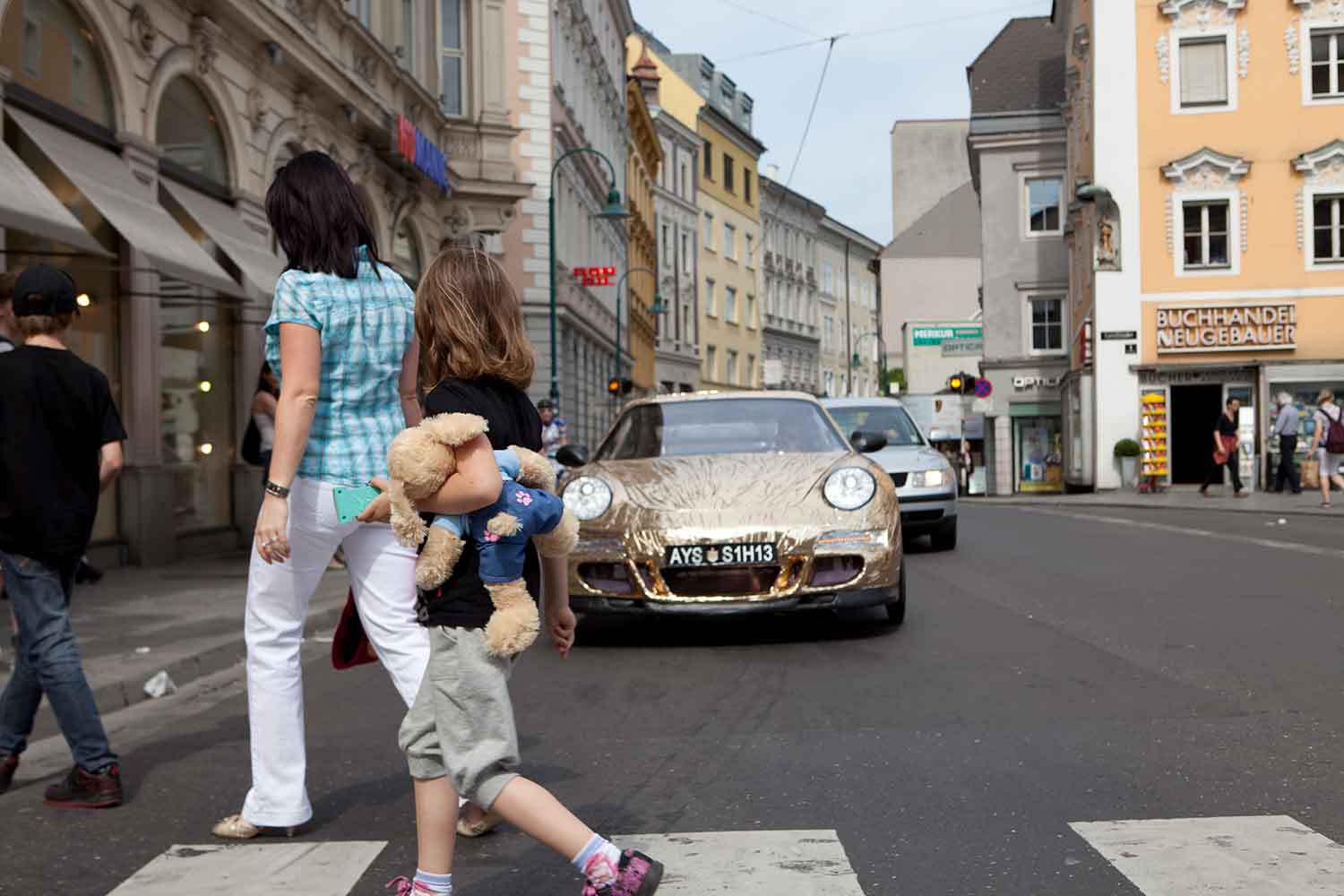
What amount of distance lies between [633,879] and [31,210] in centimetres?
844

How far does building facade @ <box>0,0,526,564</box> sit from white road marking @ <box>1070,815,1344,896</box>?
8.03 meters

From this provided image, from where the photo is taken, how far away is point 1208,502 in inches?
1039

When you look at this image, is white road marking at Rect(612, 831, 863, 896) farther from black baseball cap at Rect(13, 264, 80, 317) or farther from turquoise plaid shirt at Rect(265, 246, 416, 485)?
black baseball cap at Rect(13, 264, 80, 317)

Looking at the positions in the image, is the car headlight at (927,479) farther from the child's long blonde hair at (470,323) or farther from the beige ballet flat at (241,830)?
the child's long blonde hair at (470,323)

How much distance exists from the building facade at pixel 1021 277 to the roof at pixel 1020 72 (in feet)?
1.44

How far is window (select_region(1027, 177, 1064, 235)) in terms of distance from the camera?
150 ft

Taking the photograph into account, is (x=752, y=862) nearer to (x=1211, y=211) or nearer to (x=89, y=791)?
(x=89, y=791)

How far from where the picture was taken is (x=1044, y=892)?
3.72m

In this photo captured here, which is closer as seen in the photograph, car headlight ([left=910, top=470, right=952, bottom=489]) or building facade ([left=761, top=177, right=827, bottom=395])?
car headlight ([left=910, top=470, right=952, bottom=489])

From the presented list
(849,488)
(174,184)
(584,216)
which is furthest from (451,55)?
(849,488)

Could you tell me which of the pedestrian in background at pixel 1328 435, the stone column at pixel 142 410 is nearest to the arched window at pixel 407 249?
the stone column at pixel 142 410

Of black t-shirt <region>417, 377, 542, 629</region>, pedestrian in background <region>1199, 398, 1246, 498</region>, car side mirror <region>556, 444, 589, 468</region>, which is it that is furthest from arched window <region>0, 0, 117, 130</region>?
pedestrian in background <region>1199, 398, 1246, 498</region>

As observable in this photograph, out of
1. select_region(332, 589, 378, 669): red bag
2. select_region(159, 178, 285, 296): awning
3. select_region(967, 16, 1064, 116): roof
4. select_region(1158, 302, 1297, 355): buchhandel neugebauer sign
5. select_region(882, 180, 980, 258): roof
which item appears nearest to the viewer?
select_region(332, 589, 378, 669): red bag

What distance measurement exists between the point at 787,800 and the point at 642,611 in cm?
346
